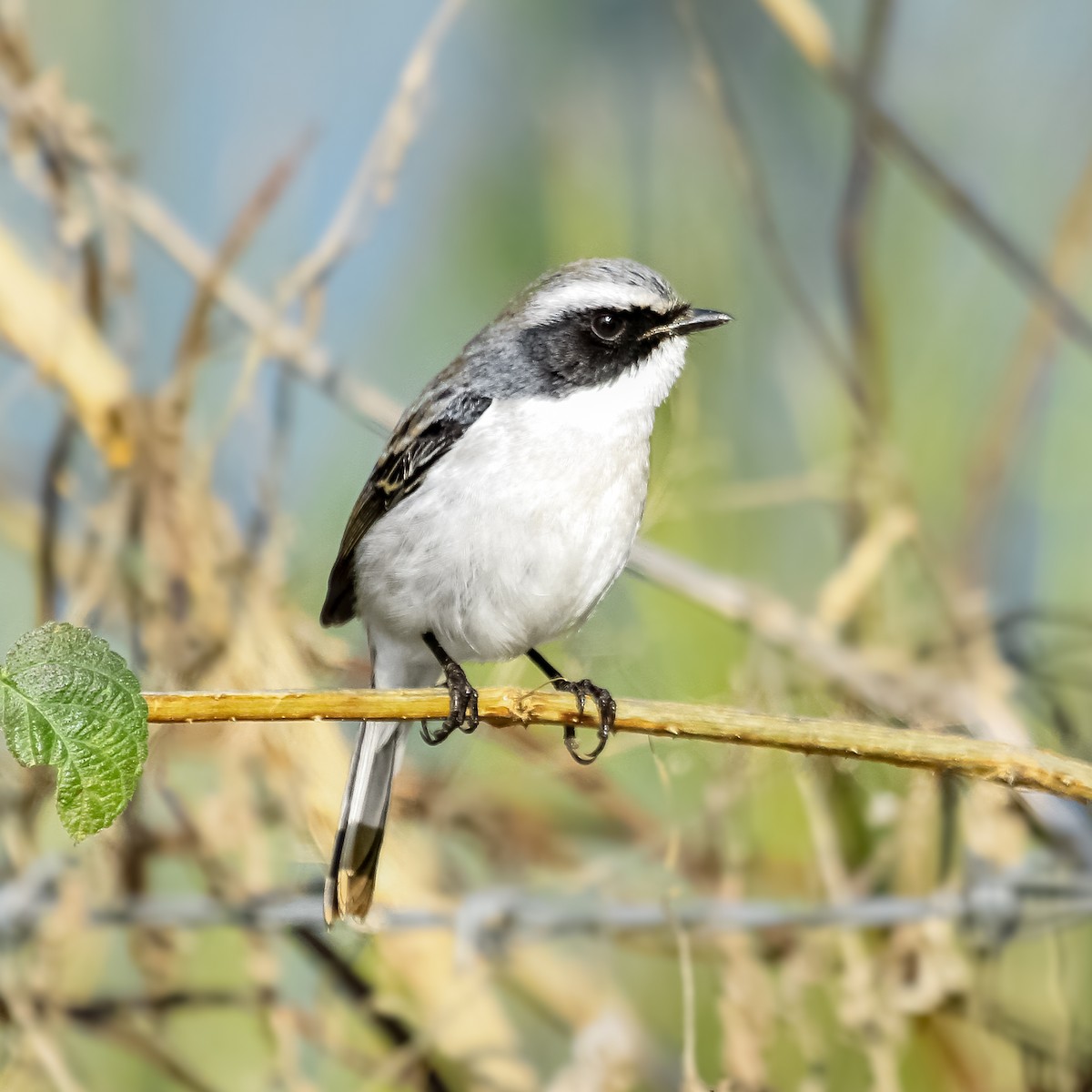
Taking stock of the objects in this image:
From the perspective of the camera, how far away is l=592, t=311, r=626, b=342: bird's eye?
1.34 m

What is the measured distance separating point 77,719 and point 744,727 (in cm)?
48

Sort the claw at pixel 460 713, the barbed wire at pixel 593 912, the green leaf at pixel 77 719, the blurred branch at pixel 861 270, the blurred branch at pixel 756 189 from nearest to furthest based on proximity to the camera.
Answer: the green leaf at pixel 77 719 < the claw at pixel 460 713 < the barbed wire at pixel 593 912 < the blurred branch at pixel 756 189 < the blurred branch at pixel 861 270

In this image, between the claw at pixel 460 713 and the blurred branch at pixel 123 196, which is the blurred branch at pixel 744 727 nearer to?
the claw at pixel 460 713

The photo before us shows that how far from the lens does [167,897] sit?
2086mm

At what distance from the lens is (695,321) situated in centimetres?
129

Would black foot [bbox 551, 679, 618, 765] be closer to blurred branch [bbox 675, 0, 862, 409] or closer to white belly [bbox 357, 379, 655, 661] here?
white belly [bbox 357, 379, 655, 661]

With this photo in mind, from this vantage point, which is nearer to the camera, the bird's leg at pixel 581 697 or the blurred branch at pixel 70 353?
the bird's leg at pixel 581 697

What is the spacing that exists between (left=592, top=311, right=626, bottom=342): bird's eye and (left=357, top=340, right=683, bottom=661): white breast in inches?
1.8

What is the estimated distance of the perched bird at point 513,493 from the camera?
4.34ft

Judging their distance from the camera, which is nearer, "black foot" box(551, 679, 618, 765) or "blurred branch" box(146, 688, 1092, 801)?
"blurred branch" box(146, 688, 1092, 801)

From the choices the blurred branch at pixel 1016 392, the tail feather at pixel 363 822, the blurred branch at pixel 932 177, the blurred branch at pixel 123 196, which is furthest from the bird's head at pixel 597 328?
the blurred branch at pixel 1016 392

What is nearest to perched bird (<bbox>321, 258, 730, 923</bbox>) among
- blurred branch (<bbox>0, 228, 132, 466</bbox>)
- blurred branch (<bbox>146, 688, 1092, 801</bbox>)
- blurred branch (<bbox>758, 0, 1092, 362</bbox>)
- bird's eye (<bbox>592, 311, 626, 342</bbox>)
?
bird's eye (<bbox>592, 311, 626, 342</bbox>)

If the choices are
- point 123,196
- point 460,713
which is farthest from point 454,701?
point 123,196

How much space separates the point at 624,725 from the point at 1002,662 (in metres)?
1.45
